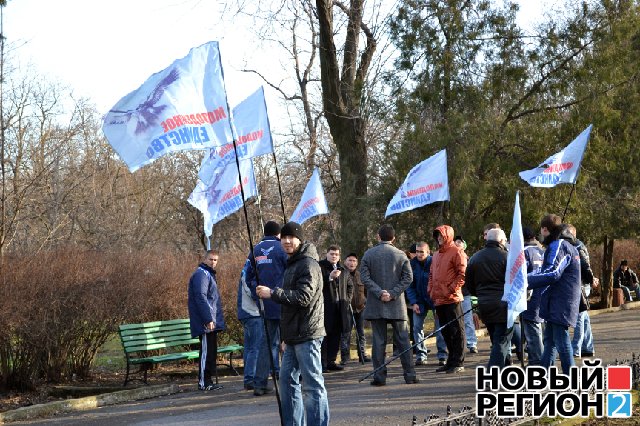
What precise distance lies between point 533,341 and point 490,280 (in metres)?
1.09

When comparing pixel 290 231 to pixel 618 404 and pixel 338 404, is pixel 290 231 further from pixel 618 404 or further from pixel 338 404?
pixel 618 404

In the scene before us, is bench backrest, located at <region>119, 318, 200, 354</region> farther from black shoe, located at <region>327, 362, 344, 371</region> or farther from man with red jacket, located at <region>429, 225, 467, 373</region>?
man with red jacket, located at <region>429, 225, 467, 373</region>

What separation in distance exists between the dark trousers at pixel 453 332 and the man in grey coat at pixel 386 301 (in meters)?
1.07

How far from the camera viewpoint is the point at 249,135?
13.7m

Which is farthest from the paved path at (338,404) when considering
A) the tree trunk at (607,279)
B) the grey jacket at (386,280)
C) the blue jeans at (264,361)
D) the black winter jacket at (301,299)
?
the tree trunk at (607,279)

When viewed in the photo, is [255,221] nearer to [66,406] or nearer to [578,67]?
[578,67]

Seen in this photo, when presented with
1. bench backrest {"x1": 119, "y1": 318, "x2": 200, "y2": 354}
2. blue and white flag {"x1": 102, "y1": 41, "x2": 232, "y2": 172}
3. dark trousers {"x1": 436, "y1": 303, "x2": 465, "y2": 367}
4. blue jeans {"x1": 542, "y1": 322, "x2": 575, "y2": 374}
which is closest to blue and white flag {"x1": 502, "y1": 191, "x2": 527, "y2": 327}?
blue jeans {"x1": 542, "y1": 322, "x2": 575, "y2": 374}

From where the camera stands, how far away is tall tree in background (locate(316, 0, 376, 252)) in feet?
71.8

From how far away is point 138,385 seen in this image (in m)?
13.5

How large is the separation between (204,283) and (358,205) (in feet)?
30.4

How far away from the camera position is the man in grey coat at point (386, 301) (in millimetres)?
11828

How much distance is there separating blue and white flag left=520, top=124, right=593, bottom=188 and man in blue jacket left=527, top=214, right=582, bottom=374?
5322mm

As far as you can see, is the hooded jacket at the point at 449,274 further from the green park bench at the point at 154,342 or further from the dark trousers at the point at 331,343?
the green park bench at the point at 154,342

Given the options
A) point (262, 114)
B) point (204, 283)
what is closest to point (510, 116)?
point (262, 114)
